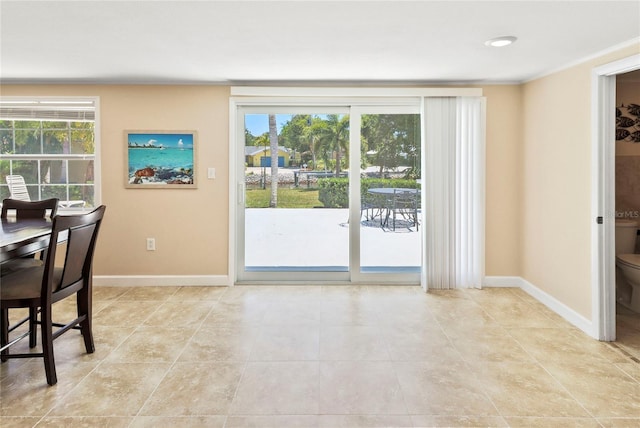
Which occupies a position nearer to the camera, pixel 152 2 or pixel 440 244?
pixel 152 2

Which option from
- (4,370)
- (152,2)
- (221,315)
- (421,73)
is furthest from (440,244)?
(4,370)

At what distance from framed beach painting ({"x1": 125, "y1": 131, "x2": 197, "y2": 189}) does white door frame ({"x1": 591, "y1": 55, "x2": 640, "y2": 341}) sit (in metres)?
3.66

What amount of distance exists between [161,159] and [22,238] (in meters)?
2.20

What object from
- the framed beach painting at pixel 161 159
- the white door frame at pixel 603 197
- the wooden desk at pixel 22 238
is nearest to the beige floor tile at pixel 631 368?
the white door frame at pixel 603 197

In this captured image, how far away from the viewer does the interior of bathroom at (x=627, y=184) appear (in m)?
3.83

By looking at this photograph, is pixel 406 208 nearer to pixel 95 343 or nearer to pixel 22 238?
pixel 95 343

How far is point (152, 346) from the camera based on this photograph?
2934 millimetres

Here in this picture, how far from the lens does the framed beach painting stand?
4.37 metres

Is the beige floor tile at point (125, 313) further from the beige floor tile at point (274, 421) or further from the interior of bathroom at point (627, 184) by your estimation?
the interior of bathroom at point (627, 184)

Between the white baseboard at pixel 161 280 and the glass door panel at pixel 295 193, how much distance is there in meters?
0.30

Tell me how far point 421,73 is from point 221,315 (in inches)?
114

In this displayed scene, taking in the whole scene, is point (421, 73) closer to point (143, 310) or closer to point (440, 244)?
point (440, 244)

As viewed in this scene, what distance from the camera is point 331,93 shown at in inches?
168

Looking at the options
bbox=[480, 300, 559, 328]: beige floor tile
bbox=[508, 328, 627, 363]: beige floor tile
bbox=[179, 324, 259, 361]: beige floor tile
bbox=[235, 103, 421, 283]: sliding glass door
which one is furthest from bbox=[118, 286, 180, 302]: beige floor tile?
bbox=[508, 328, 627, 363]: beige floor tile
